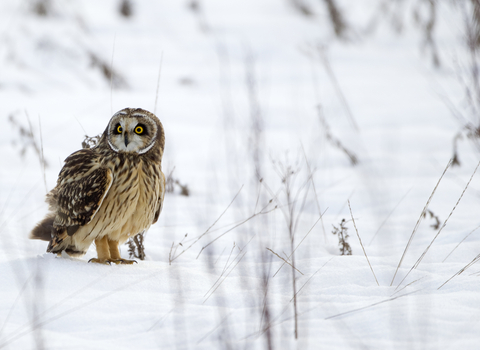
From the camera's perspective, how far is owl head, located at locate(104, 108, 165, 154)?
287 cm

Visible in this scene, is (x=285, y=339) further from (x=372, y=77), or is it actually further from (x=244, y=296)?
(x=372, y=77)

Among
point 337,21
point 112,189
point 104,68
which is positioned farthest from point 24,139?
point 337,21

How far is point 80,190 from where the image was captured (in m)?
2.81

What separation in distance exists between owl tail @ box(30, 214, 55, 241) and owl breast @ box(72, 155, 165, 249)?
305 millimetres

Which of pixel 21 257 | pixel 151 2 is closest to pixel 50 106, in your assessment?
pixel 21 257

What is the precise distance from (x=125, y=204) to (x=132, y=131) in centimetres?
39

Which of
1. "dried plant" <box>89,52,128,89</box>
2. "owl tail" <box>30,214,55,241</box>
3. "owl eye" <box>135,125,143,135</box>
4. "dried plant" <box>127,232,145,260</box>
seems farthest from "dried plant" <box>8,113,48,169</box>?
"dried plant" <box>89,52,128,89</box>

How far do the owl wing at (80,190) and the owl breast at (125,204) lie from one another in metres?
0.05

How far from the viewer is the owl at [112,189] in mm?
2834

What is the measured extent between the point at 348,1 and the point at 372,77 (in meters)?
5.96

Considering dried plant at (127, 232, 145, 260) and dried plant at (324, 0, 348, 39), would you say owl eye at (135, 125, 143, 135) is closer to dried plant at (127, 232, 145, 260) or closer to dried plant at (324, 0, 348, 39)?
dried plant at (127, 232, 145, 260)

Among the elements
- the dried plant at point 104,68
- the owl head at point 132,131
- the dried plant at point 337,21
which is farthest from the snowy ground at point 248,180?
the owl head at point 132,131

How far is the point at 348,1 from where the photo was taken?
13.8 metres

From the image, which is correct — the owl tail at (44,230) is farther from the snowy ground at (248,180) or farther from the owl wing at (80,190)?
the owl wing at (80,190)
